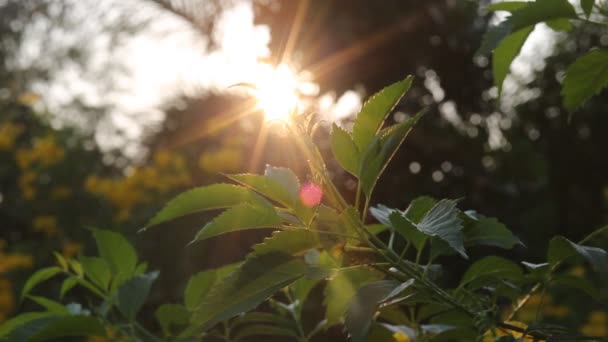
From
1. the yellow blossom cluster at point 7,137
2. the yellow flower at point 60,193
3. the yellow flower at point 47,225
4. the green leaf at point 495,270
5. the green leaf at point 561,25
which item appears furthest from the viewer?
the yellow blossom cluster at point 7,137

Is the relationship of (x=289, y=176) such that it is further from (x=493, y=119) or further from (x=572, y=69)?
(x=493, y=119)

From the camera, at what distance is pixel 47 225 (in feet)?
10.1

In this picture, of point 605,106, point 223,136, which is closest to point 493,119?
point 605,106

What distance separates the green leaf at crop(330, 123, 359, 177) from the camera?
1.64ft

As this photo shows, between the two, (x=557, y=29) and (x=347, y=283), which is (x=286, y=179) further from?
(x=557, y=29)

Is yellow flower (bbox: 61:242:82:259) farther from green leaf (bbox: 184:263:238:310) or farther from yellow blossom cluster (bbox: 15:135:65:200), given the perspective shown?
green leaf (bbox: 184:263:238:310)

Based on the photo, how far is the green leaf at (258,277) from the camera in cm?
45

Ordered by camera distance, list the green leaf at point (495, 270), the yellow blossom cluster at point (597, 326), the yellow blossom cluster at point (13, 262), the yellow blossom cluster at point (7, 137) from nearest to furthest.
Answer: the green leaf at point (495, 270) → the yellow blossom cluster at point (597, 326) → the yellow blossom cluster at point (13, 262) → the yellow blossom cluster at point (7, 137)

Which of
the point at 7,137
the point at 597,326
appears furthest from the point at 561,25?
the point at 7,137

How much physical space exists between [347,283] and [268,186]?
79mm

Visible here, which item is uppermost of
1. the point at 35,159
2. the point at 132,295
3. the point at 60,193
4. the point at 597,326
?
the point at 35,159

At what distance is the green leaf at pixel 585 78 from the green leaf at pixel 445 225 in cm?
19

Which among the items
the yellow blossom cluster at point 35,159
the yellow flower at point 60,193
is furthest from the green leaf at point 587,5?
the yellow blossom cluster at point 35,159

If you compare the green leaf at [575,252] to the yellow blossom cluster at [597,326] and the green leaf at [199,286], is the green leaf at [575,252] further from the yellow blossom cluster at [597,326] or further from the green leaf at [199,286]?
the yellow blossom cluster at [597,326]
